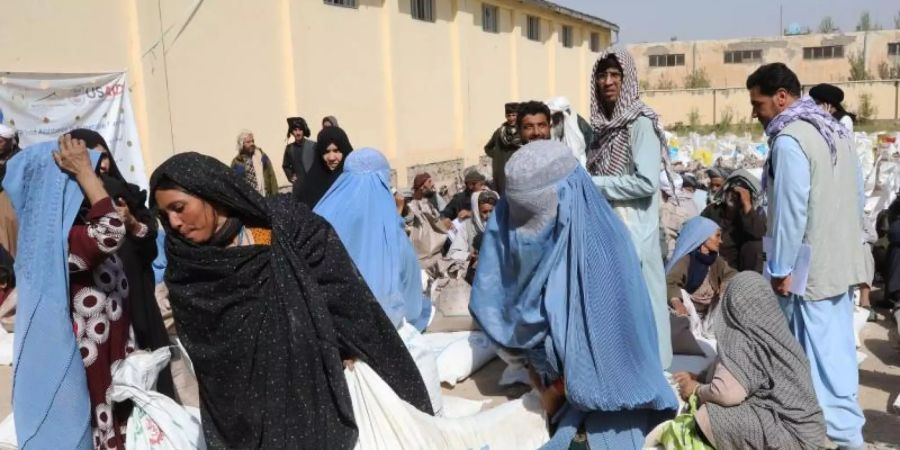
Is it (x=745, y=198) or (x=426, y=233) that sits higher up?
(x=745, y=198)

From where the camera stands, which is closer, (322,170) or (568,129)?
(568,129)

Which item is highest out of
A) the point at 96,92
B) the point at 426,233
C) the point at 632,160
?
the point at 96,92

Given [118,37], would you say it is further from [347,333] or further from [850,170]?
[850,170]

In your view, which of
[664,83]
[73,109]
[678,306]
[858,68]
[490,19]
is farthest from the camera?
[664,83]

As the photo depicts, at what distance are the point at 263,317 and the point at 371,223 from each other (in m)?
1.86

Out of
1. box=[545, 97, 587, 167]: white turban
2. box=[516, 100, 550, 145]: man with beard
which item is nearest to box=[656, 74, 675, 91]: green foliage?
box=[545, 97, 587, 167]: white turban

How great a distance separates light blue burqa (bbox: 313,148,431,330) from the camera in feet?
13.7

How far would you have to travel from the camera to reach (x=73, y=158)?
2727 millimetres

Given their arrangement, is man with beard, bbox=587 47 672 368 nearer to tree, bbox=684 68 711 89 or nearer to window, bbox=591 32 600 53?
window, bbox=591 32 600 53

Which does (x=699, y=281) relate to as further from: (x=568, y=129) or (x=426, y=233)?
(x=426, y=233)

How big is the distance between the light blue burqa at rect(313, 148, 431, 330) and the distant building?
85.0 ft

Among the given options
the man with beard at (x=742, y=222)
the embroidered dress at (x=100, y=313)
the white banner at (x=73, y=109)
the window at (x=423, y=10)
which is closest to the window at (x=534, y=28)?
the window at (x=423, y=10)

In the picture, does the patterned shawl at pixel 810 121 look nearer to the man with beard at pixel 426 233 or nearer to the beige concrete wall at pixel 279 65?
the man with beard at pixel 426 233

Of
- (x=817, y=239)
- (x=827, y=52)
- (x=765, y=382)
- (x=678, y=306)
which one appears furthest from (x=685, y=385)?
(x=827, y=52)
